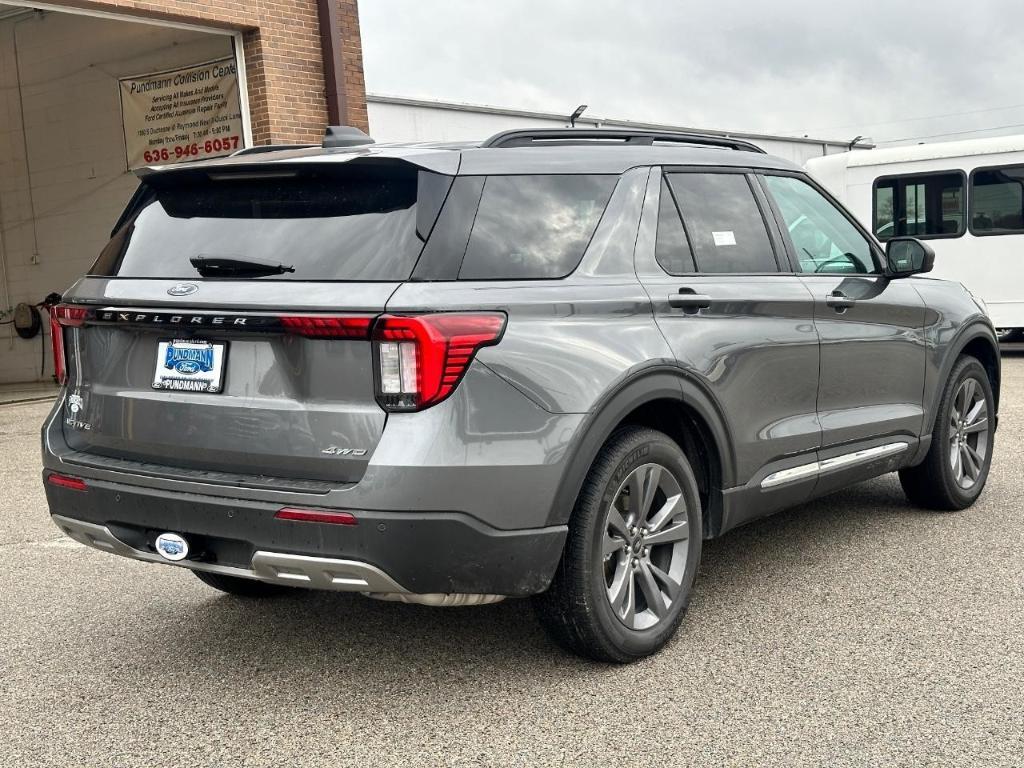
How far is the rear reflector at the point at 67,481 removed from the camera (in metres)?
3.80

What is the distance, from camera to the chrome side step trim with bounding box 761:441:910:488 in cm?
461

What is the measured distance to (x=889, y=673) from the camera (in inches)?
150

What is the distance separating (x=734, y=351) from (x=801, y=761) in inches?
64.2

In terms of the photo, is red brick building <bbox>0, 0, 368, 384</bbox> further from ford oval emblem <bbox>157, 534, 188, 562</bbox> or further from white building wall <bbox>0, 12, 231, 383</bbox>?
ford oval emblem <bbox>157, 534, 188, 562</bbox>

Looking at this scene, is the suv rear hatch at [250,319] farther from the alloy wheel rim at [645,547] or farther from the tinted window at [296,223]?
the alloy wheel rim at [645,547]

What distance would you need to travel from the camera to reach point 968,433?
6230mm

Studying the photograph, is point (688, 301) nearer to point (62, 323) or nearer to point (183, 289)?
point (183, 289)

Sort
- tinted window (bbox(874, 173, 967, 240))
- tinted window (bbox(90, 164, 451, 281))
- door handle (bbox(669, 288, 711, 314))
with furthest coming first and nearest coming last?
1. tinted window (bbox(874, 173, 967, 240))
2. door handle (bbox(669, 288, 711, 314))
3. tinted window (bbox(90, 164, 451, 281))

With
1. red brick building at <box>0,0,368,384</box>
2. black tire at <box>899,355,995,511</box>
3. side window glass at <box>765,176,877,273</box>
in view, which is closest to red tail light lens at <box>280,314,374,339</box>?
side window glass at <box>765,176,877,273</box>

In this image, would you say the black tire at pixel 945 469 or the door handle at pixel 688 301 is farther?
the black tire at pixel 945 469

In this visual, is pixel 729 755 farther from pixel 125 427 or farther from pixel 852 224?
pixel 852 224

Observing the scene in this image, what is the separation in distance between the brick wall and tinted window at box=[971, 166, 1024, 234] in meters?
8.88

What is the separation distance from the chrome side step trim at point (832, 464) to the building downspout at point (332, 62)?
9426mm

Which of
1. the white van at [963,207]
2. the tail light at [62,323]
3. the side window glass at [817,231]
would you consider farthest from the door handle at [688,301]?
the white van at [963,207]
